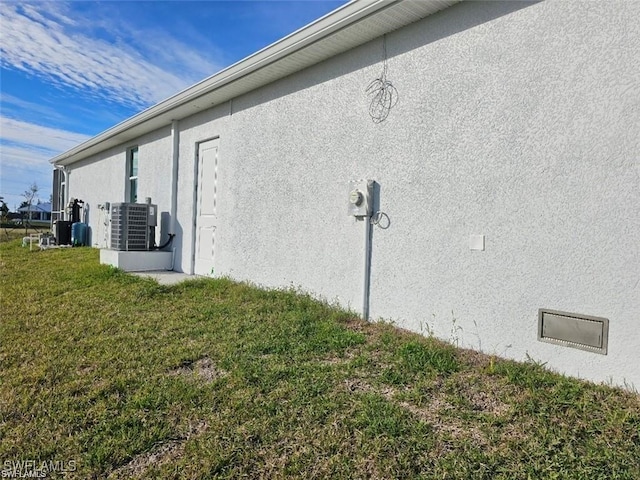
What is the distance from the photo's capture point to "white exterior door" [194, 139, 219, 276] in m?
7.75

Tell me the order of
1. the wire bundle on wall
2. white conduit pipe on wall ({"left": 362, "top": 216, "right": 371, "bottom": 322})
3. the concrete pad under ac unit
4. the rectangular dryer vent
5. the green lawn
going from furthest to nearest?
the concrete pad under ac unit → white conduit pipe on wall ({"left": 362, "top": 216, "right": 371, "bottom": 322}) → the wire bundle on wall → the rectangular dryer vent → the green lawn

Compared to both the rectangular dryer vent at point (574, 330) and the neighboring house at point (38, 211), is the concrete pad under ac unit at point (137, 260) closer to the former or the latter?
the rectangular dryer vent at point (574, 330)

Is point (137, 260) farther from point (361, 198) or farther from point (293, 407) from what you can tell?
point (293, 407)

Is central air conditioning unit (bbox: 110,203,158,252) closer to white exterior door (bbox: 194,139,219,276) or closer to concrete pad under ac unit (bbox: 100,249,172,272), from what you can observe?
concrete pad under ac unit (bbox: 100,249,172,272)

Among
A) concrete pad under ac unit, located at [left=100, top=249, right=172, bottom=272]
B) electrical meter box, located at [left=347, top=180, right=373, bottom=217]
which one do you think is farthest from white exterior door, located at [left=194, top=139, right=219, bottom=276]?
electrical meter box, located at [left=347, top=180, right=373, bottom=217]

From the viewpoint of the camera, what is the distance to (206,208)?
7.98 meters

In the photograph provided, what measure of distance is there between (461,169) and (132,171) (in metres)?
9.98

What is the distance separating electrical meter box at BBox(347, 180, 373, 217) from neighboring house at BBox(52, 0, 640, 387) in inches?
3.5

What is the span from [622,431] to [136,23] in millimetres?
9036

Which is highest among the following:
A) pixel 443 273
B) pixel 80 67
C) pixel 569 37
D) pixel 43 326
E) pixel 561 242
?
pixel 80 67

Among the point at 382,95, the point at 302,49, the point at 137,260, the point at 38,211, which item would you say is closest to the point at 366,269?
the point at 382,95

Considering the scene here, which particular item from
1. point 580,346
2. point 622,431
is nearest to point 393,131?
point 580,346

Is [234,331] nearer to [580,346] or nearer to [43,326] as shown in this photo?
[43,326]

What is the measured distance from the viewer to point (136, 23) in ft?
25.5
